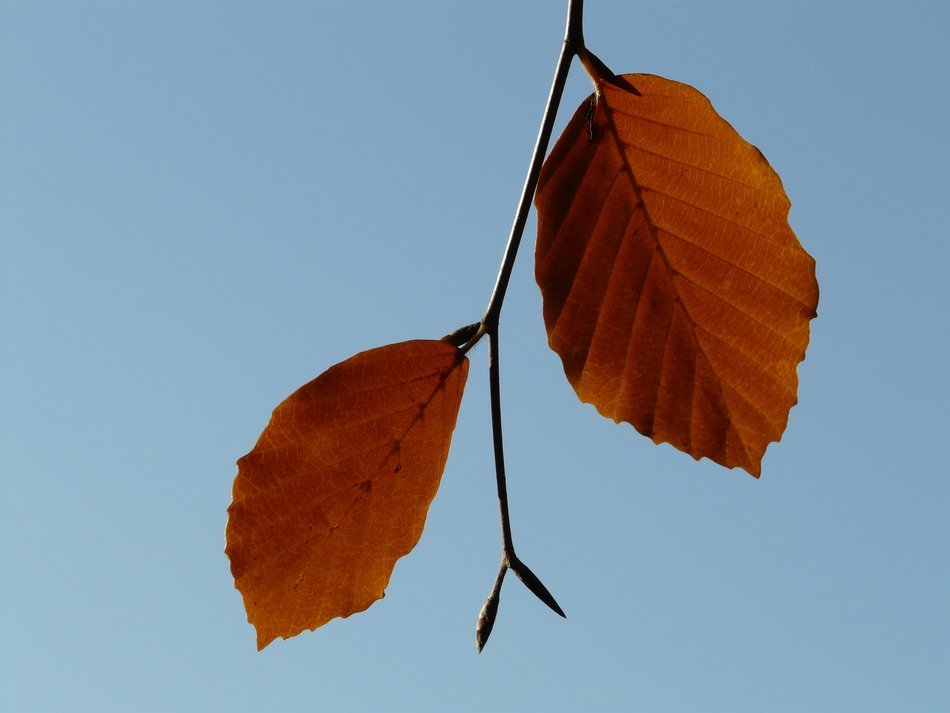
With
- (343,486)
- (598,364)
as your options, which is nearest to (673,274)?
(598,364)

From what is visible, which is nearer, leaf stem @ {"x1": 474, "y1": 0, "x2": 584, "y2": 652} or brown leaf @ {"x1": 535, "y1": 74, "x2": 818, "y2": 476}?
leaf stem @ {"x1": 474, "y1": 0, "x2": 584, "y2": 652}

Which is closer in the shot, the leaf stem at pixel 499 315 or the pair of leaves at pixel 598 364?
the leaf stem at pixel 499 315

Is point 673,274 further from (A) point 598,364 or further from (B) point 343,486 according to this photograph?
(B) point 343,486

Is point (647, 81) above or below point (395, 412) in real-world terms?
above

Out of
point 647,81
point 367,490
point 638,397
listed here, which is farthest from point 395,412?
point 647,81

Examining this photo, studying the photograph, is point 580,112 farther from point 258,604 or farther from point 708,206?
point 258,604
